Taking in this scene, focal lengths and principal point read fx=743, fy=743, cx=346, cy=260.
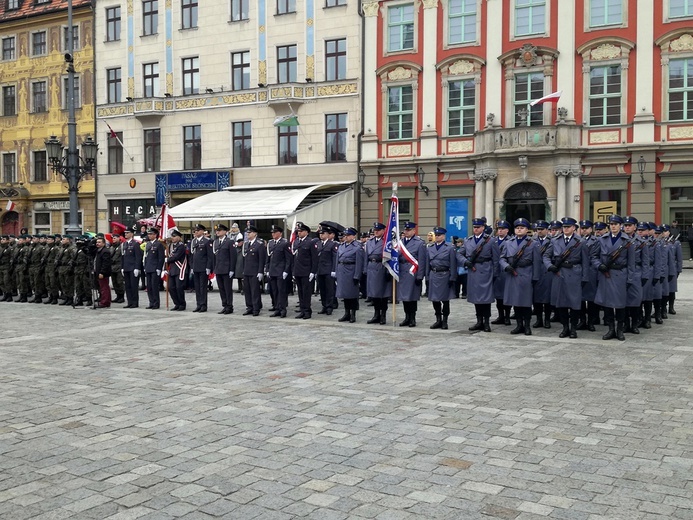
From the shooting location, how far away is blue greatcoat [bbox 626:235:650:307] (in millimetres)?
11695

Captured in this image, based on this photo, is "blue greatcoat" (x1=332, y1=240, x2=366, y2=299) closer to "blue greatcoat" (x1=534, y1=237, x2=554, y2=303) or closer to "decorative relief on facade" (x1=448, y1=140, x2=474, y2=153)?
"blue greatcoat" (x1=534, y1=237, x2=554, y2=303)

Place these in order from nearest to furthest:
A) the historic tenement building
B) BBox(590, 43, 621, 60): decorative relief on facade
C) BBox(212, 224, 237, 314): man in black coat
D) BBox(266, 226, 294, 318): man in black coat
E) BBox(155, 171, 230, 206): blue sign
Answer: BBox(266, 226, 294, 318): man in black coat
BBox(212, 224, 237, 314): man in black coat
BBox(590, 43, 621, 60): decorative relief on facade
the historic tenement building
BBox(155, 171, 230, 206): blue sign

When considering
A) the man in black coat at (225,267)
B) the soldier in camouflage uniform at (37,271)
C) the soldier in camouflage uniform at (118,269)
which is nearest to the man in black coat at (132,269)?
the soldier in camouflage uniform at (118,269)

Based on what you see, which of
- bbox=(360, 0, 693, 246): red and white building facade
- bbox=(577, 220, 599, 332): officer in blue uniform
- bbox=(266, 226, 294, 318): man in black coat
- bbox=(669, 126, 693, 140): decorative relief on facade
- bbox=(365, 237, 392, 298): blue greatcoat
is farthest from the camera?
bbox=(360, 0, 693, 246): red and white building facade

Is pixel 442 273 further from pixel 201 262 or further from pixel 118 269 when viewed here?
pixel 118 269

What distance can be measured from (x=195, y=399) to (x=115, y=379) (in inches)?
58.4

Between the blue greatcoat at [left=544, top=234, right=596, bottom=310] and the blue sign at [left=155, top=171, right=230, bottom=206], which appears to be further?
the blue sign at [left=155, top=171, right=230, bottom=206]

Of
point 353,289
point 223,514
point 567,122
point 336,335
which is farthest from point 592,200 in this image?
point 223,514

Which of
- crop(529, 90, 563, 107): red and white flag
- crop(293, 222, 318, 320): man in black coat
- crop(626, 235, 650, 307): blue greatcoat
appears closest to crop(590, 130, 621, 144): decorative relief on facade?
crop(529, 90, 563, 107): red and white flag

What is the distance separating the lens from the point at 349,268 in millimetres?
14484

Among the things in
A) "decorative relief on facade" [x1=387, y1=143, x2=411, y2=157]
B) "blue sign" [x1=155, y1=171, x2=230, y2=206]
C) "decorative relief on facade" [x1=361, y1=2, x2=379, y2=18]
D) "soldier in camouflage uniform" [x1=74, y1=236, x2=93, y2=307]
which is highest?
"decorative relief on facade" [x1=361, y1=2, x2=379, y2=18]

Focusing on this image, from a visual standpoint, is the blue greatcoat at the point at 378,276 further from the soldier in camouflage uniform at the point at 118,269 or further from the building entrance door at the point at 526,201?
the building entrance door at the point at 526,201

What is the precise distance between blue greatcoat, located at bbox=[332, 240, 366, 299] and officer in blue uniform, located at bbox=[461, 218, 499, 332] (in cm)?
244

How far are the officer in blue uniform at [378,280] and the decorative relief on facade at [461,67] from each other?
16.8m
